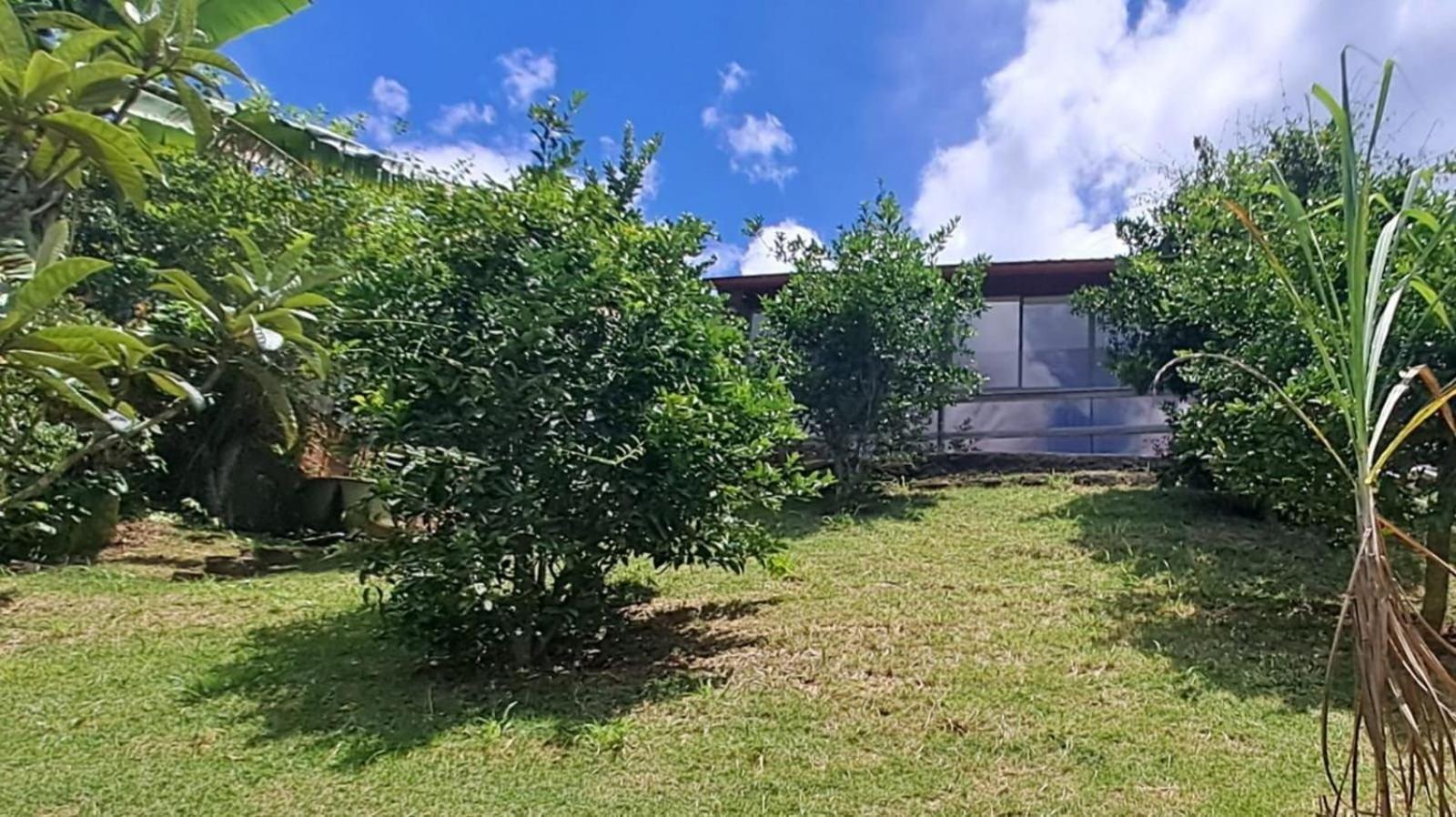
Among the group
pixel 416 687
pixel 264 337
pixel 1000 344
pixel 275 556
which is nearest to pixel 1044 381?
pixel 1000 344

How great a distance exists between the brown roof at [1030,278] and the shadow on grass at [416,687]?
7125 millimetres

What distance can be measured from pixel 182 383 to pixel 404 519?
1183 mm

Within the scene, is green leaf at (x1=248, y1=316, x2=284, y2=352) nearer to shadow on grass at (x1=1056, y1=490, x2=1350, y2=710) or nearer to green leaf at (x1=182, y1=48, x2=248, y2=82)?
green leaf at (x1=182, y1=48, x2=248, y2=82)

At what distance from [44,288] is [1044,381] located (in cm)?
1148

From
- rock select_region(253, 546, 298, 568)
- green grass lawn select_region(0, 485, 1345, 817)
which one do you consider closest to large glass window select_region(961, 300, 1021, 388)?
green grass lawn select_region(0, 485, 1345, 817)

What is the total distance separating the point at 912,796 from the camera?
3131 millimetres

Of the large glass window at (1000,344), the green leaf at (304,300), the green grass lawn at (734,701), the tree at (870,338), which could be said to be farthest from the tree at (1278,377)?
the large glass window at (1000,344)

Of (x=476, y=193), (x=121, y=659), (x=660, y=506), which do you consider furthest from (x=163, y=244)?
(x=660, y=506)

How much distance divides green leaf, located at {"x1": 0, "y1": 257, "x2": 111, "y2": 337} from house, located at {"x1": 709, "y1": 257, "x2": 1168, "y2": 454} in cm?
951

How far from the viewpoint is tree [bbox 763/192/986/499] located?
933 centimetres

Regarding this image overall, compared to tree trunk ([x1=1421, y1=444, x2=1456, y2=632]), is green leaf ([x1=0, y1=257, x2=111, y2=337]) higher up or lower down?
higher up

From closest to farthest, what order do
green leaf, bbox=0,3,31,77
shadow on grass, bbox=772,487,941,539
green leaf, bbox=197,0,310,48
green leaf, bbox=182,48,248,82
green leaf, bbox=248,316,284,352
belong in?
green leaf, bbox=0,3,31,77 → green leaf, bbox=182,48,248,82 → green leaf, bbox=248,316,284,352 → green leaf, bbox=197,0,310,48 → shadow on grass, bbox=772,487,941,539

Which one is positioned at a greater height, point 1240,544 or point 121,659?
point 1240,544

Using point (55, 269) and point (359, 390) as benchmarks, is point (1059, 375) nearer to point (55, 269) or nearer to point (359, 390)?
point (359, 390)
